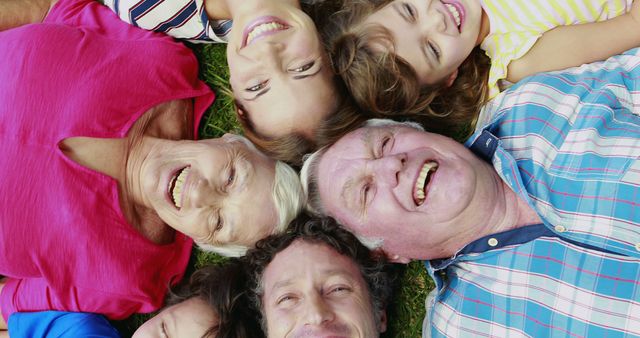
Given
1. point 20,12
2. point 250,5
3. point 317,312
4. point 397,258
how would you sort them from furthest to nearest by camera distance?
point 20,12, point 397,258, point 250,5, point 317,312

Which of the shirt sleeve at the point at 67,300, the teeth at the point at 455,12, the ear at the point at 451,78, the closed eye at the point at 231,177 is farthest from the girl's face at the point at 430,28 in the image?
the shirt sleeve at the point at 67,300

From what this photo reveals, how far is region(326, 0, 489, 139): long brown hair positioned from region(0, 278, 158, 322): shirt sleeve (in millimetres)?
1660

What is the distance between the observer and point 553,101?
287cm

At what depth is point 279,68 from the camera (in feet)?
9.07

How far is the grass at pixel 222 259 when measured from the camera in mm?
3516

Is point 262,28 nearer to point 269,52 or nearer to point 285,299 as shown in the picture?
point 269,52

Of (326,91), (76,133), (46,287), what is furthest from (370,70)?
(46,287)

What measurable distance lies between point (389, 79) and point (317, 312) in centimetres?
124

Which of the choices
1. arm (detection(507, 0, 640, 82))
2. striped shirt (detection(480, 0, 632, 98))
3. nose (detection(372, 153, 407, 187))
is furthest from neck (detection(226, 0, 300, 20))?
arm (detection(507, 0, 640, 82))

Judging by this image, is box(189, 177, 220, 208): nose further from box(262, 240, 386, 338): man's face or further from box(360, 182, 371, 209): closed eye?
box(360, 182, 371, 209): closed eye

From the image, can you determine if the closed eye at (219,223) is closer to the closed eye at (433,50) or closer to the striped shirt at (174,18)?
the striped shirt at (174,18)

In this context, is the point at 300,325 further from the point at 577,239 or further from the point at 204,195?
the point at 577,239

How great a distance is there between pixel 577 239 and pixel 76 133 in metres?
2.45

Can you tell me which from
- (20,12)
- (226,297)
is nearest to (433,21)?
(226,297)
